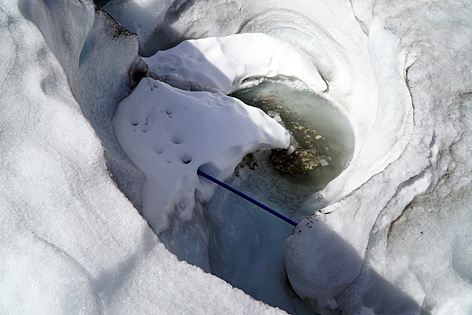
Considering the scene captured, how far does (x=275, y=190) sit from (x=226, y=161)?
1.16 feet

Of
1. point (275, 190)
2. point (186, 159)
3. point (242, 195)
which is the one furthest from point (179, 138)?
point (275, 190)

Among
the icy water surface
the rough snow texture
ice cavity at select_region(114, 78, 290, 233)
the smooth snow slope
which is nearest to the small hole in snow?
ice cavity at select_region(114, 78, 290, 233)

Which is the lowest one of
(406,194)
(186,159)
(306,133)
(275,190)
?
(275,190)

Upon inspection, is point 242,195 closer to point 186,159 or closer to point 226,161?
point 226,161

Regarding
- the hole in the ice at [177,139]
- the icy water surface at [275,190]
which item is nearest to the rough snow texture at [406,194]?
the icy water surface at [275,190]

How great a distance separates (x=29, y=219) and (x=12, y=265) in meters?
0.11

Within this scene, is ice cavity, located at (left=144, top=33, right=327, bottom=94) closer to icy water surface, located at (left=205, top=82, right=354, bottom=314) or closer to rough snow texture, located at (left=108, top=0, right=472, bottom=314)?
icy water surface, located at (left=205, top=82, right=354, bottom=314)

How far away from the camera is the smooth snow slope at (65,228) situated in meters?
1.13

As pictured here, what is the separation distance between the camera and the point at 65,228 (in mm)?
1187

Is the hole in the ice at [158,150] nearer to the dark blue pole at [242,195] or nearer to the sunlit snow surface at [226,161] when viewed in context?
the sunlit snow surface at [226,161]

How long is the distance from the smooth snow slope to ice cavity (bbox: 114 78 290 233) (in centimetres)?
61

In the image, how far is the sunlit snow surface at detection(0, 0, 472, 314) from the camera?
118cm

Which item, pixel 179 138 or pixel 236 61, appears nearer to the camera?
pixel 179 138

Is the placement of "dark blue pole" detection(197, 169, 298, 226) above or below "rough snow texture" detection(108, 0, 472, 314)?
below
